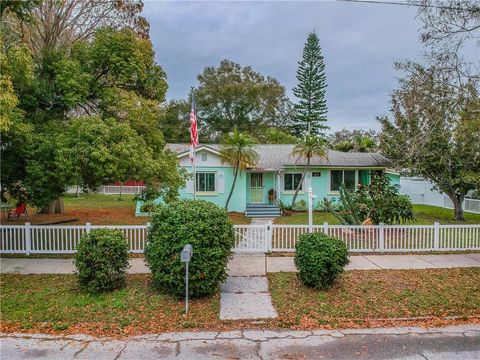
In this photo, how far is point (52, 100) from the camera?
1113cm

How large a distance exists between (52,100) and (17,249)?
457cm

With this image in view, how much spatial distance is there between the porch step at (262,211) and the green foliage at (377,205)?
6579 mm

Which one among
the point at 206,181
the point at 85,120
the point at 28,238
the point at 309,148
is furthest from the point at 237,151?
the point at 28,238

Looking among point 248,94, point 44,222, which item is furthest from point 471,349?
point 248,94

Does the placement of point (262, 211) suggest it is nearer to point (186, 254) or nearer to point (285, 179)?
point (285, 179)

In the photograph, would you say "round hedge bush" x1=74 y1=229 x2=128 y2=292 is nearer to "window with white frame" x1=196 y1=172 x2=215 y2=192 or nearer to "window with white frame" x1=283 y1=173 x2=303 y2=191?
"window with white frame" x1=196 y1=172 x2=215 y2=192

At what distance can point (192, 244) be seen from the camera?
6777 millimetres

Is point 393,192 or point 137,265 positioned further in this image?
point 393,192

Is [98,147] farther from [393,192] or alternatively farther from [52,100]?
[393,192]

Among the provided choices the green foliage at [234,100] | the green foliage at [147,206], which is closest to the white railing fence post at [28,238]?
the green foliage at [147,206]

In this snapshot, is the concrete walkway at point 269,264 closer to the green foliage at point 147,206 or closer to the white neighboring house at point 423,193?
the green foliage at point 147,206

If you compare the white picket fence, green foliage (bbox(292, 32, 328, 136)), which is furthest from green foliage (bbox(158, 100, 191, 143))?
the white picket fence

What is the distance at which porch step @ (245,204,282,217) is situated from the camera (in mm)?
18828

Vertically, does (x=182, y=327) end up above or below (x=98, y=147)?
below
